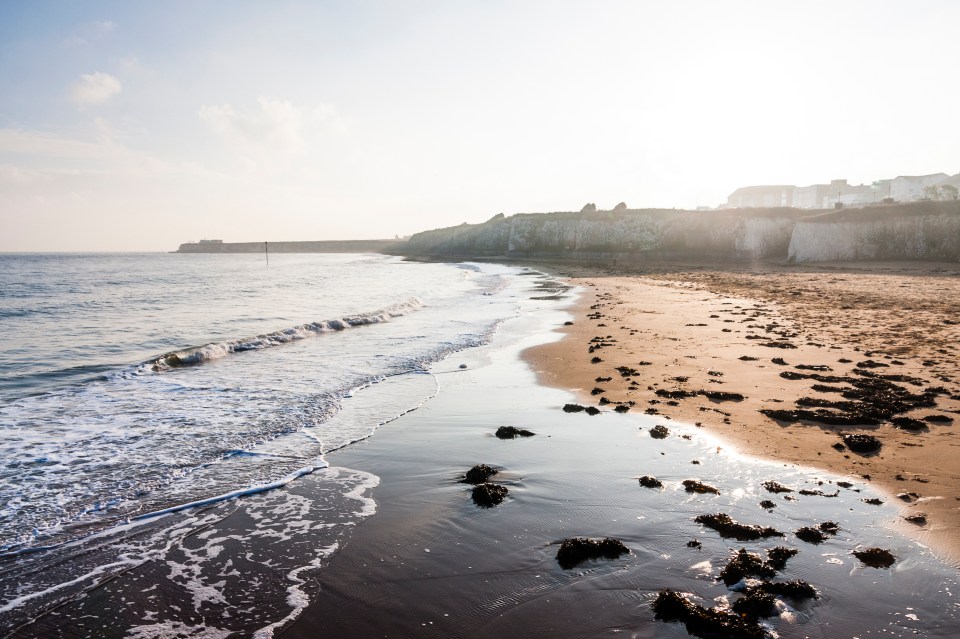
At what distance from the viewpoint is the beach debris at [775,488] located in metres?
5.01

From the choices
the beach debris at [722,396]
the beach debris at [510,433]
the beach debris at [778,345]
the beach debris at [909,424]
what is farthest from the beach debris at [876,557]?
the beach debris at [778,345]

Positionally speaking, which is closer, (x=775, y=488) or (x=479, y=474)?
(x=775, y=488)

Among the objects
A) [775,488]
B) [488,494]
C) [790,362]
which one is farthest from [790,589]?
Result: [790,362]

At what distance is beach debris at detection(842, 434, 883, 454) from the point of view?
5.88 metres

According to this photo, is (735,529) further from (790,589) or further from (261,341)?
(261,341)

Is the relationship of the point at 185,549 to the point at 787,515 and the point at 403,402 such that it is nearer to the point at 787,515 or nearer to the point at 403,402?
the point at 403,402

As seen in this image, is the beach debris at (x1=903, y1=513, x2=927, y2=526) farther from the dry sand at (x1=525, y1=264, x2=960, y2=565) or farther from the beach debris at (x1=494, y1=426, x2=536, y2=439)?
the beach debris at (x1=494, y1=426, x2=536, y2=439)

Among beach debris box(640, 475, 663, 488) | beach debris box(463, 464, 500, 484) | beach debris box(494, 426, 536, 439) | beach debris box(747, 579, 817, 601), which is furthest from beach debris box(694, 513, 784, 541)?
beach debris box(494, 426, 536, 439)

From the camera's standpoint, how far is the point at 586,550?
3982 mm

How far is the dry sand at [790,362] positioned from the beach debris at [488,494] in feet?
10.2

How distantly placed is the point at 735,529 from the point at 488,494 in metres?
2.15

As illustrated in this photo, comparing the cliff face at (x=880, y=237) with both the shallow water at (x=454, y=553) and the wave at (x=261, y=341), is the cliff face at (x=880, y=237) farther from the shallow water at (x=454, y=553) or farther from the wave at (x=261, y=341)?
the shallow water at (x=454, y=553)

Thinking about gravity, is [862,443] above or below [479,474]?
above

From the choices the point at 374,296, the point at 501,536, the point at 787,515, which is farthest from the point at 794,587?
the point at 374,296
